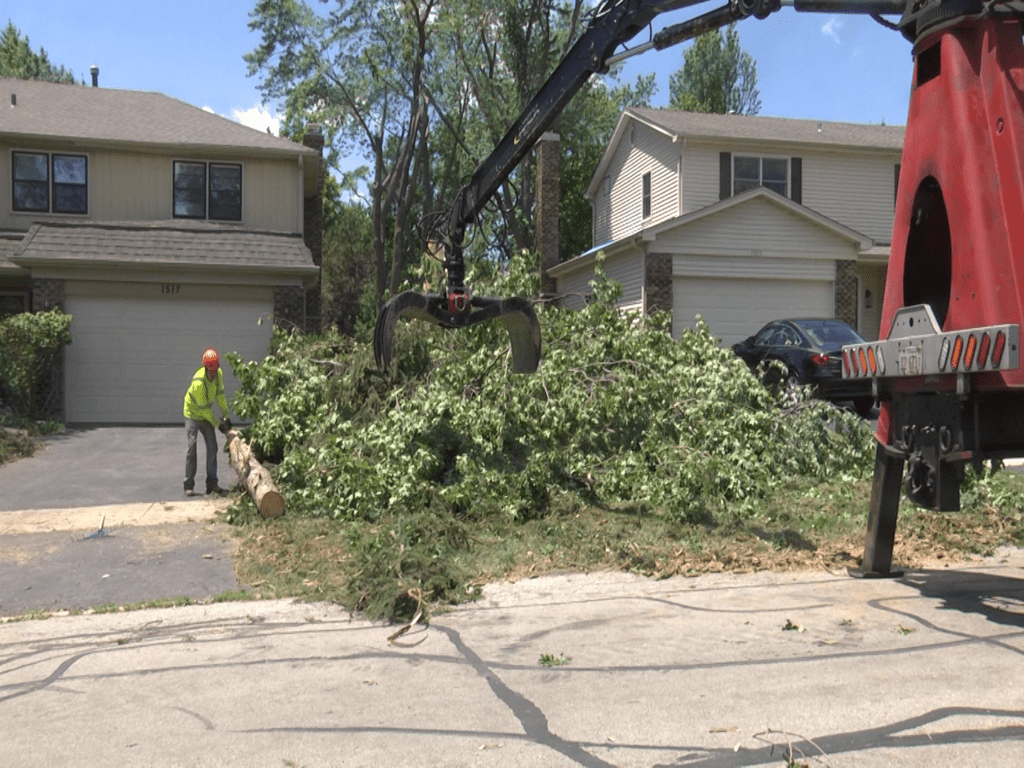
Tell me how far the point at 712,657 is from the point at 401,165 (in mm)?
32861

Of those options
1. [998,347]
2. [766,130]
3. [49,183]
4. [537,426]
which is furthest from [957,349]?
[766,130]

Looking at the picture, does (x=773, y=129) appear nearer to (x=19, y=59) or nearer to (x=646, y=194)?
(x=646, y=194)

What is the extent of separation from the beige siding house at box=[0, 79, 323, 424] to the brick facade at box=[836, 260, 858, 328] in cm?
1233

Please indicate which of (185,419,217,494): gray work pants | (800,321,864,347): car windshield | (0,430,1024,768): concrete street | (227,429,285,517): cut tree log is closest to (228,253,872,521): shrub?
(227,429,285,517): cut tree log

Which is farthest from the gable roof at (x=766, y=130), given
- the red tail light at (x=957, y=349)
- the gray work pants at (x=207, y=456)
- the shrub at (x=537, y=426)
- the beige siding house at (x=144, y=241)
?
the red tail light at (x=957, y=349)

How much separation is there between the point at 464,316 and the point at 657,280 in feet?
46.5

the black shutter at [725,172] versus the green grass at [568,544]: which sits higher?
the black shutter at [725,172]

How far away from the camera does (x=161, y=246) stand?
20594 millimetres

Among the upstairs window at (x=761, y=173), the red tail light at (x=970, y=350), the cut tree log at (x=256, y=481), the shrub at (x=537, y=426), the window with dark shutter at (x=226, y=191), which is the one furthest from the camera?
the upstairs window at (x=761, y=173)

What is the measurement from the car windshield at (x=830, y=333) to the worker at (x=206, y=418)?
10078mm

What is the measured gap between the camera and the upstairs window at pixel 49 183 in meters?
21.4

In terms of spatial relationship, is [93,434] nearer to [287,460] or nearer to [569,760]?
[287,460]

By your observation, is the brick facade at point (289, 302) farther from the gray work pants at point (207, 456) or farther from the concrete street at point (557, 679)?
the concrete street at point (557, 679)

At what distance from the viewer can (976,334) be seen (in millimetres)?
5371
